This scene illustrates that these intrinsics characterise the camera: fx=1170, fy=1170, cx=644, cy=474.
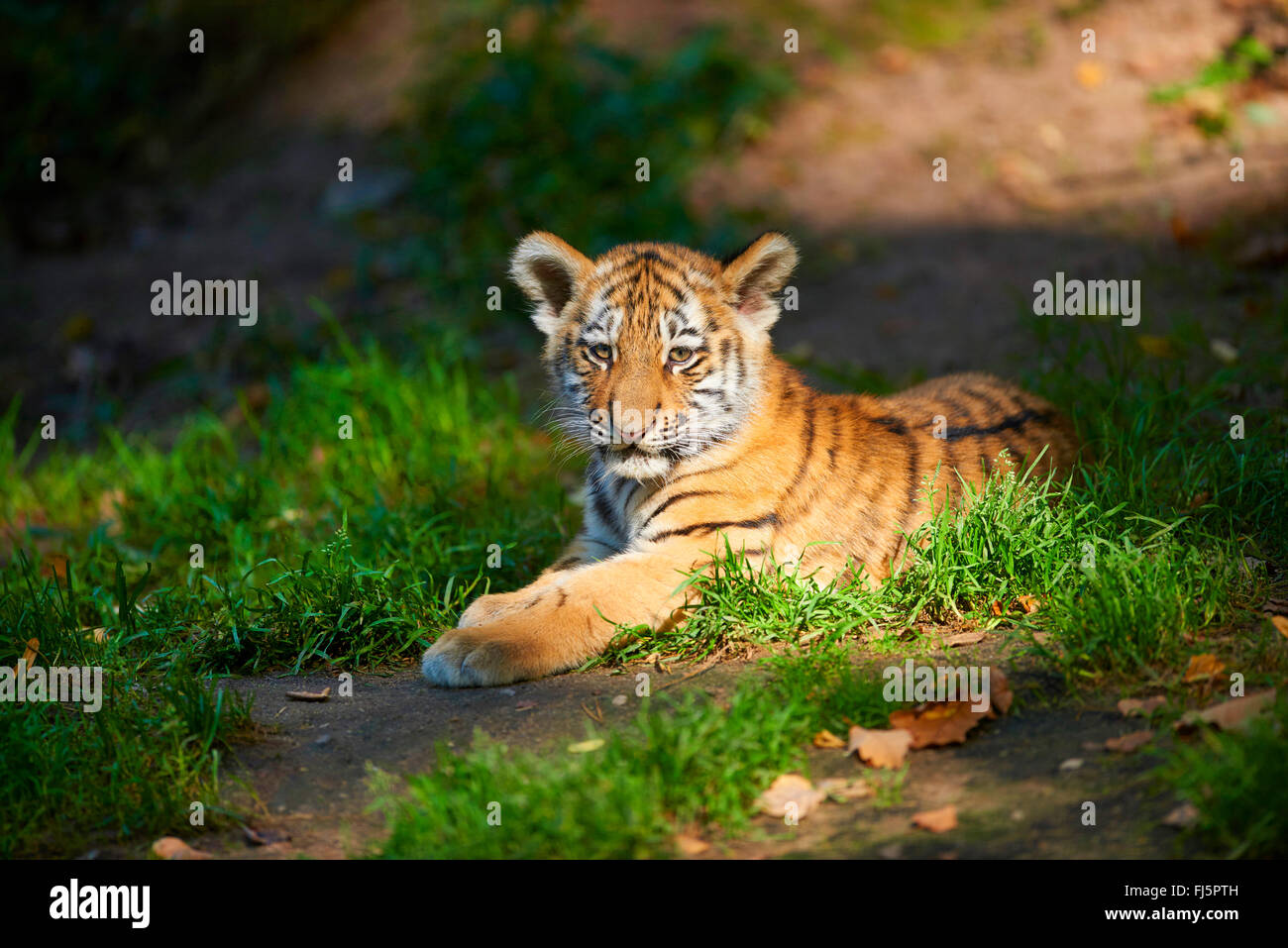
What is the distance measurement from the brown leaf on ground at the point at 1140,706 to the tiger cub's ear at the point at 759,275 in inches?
79.3

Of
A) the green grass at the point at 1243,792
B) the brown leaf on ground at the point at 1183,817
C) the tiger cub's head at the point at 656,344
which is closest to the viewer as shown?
the green grass at the point at 1243,792

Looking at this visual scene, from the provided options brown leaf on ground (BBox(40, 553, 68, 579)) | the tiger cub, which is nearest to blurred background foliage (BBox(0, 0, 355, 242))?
brown leaf on ground (BBox(40, 553, 68, 579))

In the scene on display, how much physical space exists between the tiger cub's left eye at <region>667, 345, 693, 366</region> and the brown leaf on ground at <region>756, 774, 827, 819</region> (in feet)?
5.76

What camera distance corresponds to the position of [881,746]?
10.8 ft

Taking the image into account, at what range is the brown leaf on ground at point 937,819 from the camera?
2926 millimetres

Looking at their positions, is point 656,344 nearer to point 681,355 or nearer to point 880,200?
point 681,355

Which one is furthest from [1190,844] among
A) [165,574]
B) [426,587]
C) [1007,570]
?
[165,574]

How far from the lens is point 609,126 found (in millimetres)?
8516

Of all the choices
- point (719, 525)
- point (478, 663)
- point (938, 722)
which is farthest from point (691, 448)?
point (938, 722)

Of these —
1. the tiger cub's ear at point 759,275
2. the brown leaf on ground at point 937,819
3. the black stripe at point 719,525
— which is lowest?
the brown leaf on ground at point 937,819

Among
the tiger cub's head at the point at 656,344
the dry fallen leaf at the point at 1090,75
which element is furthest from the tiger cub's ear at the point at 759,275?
the dry fallen leaf at the point at 1090,75

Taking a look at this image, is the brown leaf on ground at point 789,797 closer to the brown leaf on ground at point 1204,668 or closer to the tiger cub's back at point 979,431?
the brown leaf on ground at point 1204,668

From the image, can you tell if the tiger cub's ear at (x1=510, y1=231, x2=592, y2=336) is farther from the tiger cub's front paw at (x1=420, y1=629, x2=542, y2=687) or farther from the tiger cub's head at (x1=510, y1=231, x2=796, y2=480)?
the tiger cub's front paw at (x1=420, y1=629, x2=542, y2=687)

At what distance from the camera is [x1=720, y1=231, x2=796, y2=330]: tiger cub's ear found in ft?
14.7
